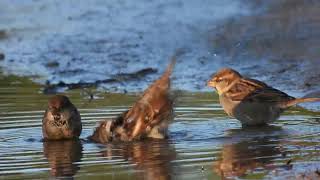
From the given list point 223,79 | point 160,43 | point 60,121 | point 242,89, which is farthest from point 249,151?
point 160,43

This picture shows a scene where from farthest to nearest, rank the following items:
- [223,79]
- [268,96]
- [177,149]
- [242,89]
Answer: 1. [223,79]
2. [242,89]
3. [268,96]
4. [177,149]

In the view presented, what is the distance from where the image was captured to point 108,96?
13.0m

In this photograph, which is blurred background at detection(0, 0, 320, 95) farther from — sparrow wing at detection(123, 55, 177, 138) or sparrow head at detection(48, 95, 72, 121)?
sparrow wing at detection(123, 55, 177, 138)

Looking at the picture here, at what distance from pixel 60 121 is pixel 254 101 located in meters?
1.99

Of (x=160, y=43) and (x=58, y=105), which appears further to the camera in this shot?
(x=160, y=43)

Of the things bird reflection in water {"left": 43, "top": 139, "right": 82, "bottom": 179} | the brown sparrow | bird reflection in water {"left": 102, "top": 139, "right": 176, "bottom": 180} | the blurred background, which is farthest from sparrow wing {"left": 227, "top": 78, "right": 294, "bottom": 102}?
bird reflection in water {"left": 43, "top": 139, "right": 82, "bottom": 179}

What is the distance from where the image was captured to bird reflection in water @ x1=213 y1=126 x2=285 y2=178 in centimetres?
809

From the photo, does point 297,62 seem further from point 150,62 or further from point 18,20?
point 18,20

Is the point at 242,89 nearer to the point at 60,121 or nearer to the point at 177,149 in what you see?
the point at 60,121

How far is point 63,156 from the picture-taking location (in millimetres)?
9359

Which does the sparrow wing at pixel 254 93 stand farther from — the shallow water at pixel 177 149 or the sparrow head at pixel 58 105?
the sparrow head at pixel 58 105

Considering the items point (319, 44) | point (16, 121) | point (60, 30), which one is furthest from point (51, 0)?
point (16, 121)

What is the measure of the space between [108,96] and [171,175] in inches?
201

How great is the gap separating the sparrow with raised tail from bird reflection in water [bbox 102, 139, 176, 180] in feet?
0.38
